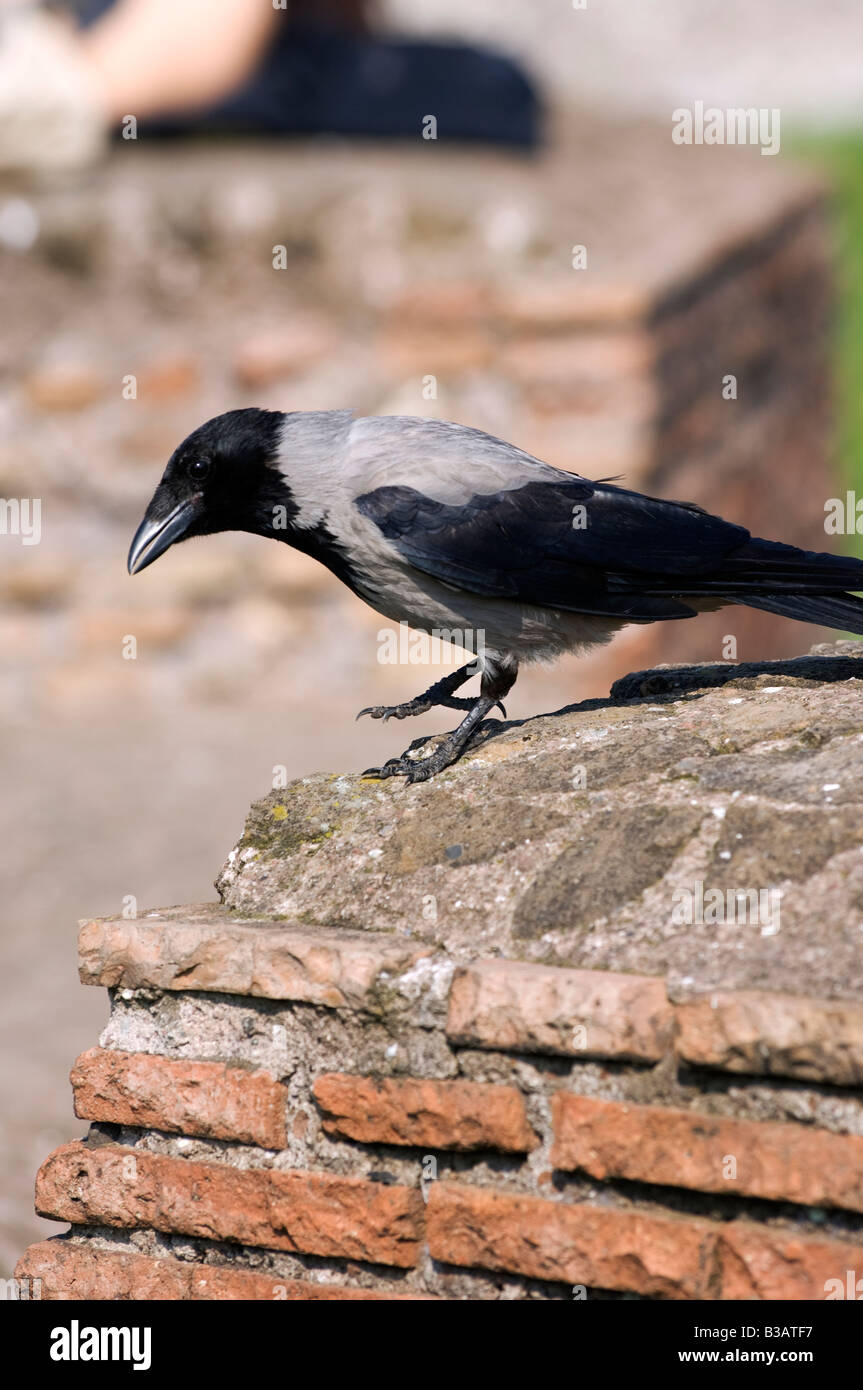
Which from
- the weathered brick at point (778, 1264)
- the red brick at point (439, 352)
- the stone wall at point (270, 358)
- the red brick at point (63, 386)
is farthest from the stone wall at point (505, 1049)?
the red brick at point (63, 386)

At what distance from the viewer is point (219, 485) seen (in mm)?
3613

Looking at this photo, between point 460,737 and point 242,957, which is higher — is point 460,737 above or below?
above

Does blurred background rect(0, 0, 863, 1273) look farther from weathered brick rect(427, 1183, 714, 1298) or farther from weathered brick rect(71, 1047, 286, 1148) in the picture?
weathered brick rect(427, 1183, 714, 1298)

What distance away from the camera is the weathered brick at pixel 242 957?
2455mm

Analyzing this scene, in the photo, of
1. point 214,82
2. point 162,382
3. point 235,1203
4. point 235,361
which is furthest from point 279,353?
point 235,1203

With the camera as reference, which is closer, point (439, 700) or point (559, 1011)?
point (559, 1011)

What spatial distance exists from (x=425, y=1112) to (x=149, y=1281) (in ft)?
1.97

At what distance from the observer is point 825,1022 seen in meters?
2.09

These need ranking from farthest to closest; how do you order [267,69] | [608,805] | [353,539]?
1. [267,69]
2. [353,539]
3. [608,805]

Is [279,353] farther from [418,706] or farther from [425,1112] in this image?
[425,1112]
